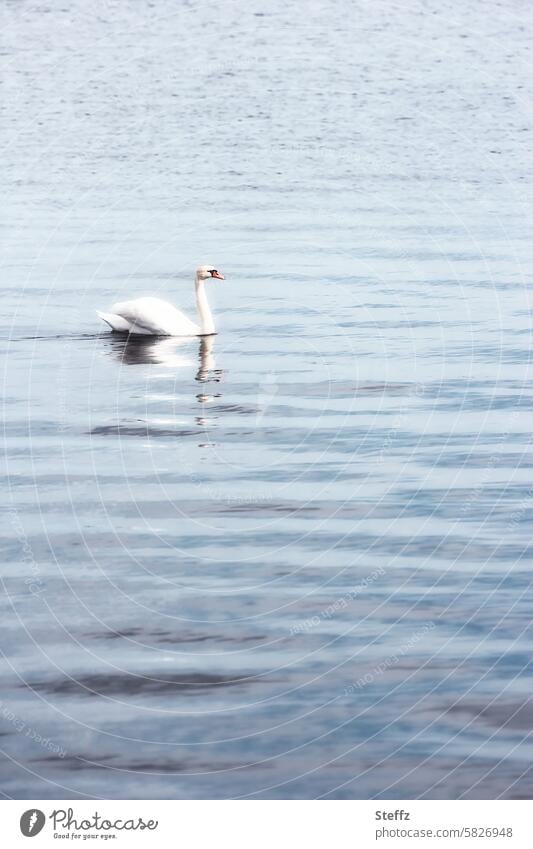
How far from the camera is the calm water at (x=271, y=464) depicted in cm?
1091

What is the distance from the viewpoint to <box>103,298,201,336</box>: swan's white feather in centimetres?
2533

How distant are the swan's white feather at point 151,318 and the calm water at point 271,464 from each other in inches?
10.7

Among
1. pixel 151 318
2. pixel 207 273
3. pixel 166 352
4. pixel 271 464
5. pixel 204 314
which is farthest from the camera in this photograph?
pixel 207 273

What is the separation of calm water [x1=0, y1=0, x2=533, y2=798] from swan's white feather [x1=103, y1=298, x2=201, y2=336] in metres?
0.27

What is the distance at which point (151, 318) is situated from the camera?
25500mm

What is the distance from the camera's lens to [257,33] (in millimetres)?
58250

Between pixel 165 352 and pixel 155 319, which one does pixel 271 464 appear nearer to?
pixel 165 352

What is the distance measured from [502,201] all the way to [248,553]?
2248cm

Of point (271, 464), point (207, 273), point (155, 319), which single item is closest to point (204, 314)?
point (155, 319)

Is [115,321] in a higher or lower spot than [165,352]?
higher

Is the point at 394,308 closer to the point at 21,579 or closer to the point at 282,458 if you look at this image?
the point at 282,458

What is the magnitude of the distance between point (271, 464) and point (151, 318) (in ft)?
28.6

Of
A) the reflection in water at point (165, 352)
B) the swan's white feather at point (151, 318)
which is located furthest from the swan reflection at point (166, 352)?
the swan's white feather at point (151, 318)
